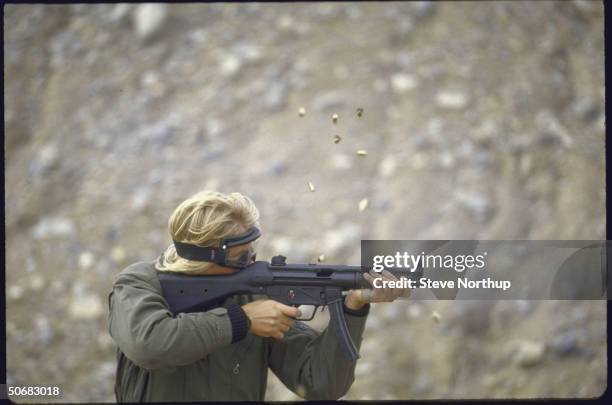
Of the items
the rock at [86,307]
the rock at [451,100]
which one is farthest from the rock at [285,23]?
the rock at [86,307]

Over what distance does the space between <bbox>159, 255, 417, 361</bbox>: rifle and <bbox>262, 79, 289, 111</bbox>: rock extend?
122 cm

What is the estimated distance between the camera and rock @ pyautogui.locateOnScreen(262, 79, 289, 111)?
111 inches

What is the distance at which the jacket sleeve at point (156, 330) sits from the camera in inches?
59.2

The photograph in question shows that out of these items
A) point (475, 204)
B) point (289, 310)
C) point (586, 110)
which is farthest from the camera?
point (586, 110)

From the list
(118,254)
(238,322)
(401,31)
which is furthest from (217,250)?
(401,31)

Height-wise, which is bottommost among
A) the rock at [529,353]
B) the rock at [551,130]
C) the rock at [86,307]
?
the rock at [529,353]

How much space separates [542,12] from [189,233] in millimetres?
1818

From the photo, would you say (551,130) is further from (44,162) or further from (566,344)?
(44,162)

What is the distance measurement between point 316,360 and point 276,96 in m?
1.39

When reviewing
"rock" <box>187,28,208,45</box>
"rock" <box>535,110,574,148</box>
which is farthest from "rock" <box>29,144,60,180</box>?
"rock" <box>535,110,574,148</box>

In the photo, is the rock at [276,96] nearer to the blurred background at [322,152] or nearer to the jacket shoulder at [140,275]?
the blurred background at [322,152]

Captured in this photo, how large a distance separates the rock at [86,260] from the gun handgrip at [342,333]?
4.38ft

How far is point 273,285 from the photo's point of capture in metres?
1.67

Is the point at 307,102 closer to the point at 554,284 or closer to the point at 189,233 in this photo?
the point at 554,284
